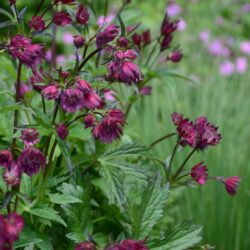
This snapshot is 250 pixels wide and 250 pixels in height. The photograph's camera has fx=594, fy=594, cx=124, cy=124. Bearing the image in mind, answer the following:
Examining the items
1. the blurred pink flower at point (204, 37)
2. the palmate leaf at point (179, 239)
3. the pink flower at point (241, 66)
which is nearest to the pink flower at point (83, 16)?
the palmate leaf at point (179, 239)

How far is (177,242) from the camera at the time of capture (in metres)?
1.35

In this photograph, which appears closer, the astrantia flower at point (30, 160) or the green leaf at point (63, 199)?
the astrantia flower at point (30, 160)

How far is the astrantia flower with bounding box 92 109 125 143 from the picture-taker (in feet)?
3.96

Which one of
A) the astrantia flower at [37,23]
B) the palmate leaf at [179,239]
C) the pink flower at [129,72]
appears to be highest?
the astrantia flower at [37,23]

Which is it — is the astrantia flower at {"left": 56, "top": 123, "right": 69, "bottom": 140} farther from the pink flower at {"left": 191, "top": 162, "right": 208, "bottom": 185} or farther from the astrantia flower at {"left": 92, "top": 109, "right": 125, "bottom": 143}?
the pink flower at {"left": 191, "top": 162, "right": 208, "bottom": 185}

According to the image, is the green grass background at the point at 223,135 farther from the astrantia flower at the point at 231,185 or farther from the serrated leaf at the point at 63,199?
the serrated leaf at the point at 63,199

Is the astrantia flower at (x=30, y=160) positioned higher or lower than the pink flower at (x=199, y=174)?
higher

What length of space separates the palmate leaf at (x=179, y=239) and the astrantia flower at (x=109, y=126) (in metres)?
0.28

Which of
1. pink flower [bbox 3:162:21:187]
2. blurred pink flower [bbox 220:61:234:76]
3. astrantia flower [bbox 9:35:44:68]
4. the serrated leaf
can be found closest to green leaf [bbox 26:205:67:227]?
the serrated leaf

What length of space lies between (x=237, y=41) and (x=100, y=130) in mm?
4744

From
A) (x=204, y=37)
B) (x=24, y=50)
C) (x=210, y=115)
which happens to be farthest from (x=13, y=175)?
(x=204, y=37)

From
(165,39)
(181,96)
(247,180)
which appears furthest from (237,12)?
(165,39)

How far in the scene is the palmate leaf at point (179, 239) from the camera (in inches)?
52.5

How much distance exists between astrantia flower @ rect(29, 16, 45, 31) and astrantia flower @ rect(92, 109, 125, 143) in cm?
26
